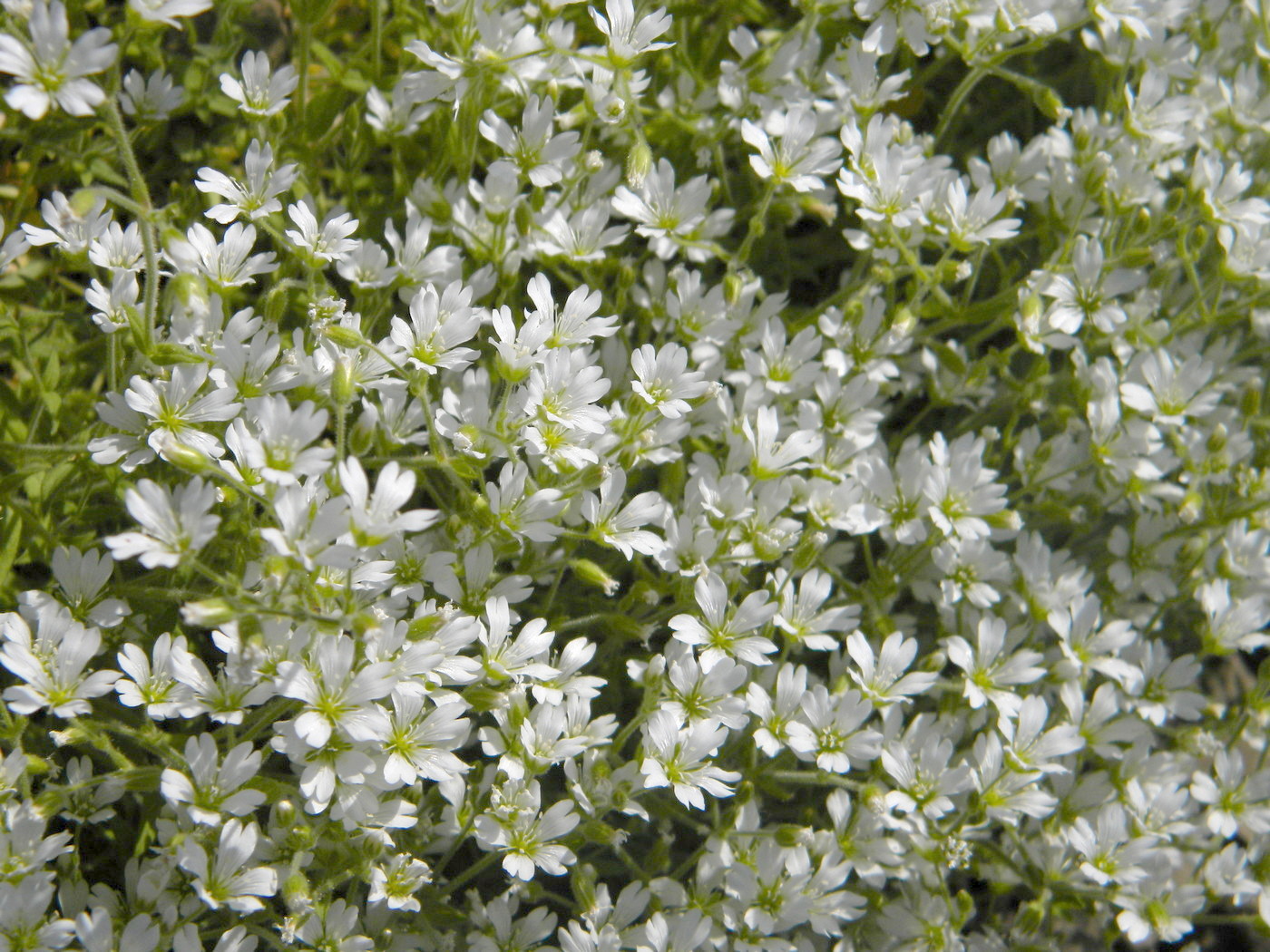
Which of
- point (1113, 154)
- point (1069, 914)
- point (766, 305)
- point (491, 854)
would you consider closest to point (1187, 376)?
point (1113, 154)

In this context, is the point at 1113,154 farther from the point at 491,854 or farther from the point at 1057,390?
the point at 491,854

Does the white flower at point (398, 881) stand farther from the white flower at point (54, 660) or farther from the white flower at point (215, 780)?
the white flower at point (54, 660)

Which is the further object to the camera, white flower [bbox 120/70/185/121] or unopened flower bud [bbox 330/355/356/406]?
white flower [bbox 120/70/185/121]

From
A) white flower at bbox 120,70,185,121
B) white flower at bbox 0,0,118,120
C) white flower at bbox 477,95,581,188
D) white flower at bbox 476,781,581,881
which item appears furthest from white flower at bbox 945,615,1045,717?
white flower at bbox 120,70,185,121

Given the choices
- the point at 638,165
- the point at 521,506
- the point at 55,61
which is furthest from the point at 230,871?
the point at 638,165

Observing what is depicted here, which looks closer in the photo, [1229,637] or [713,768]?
[713,768]

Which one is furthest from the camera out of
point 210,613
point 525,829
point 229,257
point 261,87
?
point 261,87

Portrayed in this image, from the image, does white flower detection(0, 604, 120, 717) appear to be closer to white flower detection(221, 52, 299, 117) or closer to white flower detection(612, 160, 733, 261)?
white flower detection(221, 52, 299, 117)

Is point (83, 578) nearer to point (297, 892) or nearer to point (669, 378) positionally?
point (297, 892)
